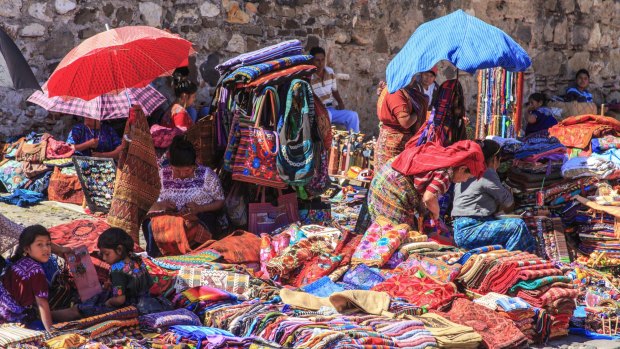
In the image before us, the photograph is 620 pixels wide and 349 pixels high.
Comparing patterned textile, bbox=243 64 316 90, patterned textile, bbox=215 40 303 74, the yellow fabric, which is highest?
patterned textile, bbox=215 40 303 74


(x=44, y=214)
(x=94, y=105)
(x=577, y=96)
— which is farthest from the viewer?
(x=577, y=96)

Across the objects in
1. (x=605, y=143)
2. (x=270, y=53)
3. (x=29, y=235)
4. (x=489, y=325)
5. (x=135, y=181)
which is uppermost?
(x=270, y=53)

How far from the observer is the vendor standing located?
870cm

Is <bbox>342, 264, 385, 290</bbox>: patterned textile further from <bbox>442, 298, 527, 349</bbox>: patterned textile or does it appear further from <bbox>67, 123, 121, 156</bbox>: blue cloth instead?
<bbox>67, 123, 121, 156</bbox>: blue cloth

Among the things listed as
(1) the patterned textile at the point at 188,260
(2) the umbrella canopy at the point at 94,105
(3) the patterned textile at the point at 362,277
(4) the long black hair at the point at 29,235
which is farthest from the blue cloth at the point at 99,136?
(4) the long black hair at the point at 29,235

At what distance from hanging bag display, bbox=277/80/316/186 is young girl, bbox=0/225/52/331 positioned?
2754 mm

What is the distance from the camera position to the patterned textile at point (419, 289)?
261 inches

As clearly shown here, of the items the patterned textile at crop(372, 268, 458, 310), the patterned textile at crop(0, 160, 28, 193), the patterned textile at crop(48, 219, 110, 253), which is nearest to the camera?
the patterned textile at crop(372, 268, 458, 310)

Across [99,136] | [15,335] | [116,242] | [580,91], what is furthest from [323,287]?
[580,91]

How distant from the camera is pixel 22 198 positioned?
9.12 m

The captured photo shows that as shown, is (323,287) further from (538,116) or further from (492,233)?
(538,116)

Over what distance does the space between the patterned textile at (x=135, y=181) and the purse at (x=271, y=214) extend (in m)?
0.92

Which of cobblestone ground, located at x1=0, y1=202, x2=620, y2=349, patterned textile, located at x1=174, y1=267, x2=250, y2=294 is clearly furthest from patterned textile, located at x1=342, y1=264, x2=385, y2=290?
cobblestone ground, located at x1=0, y1=202, x2=620, y2=349

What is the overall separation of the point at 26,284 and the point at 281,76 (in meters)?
3.34
